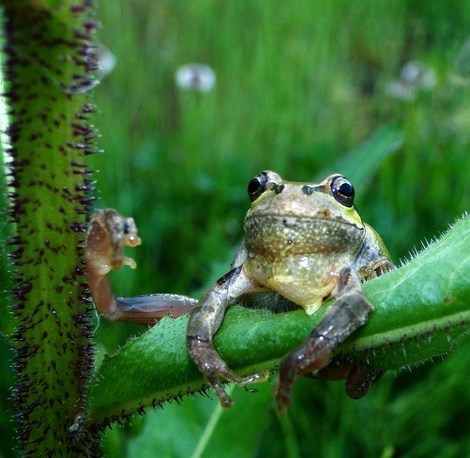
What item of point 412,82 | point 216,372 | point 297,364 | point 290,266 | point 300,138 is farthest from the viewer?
point 412,82

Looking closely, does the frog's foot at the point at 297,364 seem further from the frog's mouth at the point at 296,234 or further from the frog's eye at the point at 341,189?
the frog's eye at the point at 341,189

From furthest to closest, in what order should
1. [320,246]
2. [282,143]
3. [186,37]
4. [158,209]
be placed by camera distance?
[186,37]
[282,143]
[158,209]
[320,246]

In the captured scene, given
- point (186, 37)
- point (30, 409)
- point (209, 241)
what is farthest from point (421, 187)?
point (30, 409)

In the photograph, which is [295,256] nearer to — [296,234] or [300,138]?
[296,234]

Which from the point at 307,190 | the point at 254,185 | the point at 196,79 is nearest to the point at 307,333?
the point at 307,190

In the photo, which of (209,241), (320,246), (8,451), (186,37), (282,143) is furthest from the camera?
(186,37)

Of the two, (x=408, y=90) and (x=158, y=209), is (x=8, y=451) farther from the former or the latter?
(x=408, y=90)

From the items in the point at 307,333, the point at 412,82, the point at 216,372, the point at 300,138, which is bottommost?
the point at 300,138
